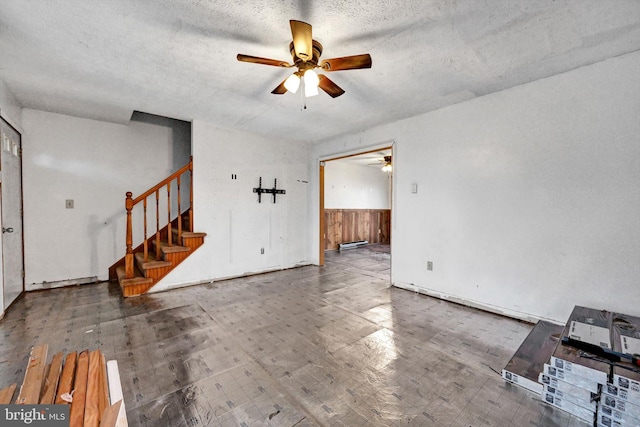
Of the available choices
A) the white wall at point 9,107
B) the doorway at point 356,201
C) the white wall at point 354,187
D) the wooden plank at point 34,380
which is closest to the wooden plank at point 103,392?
the wooden plank at point 34,380

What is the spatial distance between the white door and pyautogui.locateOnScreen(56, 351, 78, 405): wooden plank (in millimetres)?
2436

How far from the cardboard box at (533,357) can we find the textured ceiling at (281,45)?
2597mm

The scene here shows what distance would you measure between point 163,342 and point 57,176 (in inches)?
141

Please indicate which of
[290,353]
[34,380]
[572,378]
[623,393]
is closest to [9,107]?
[34,380]

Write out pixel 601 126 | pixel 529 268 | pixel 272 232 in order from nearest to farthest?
pixel 601 126
pixel 529 268
pixel 272 232

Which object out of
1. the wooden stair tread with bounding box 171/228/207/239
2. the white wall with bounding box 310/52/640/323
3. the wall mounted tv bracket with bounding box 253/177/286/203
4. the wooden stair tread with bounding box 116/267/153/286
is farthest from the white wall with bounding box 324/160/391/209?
the wooden stair tread with bounding box 116/267/153/286

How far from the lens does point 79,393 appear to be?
1.35 m

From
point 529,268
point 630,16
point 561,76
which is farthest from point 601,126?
point 529,268

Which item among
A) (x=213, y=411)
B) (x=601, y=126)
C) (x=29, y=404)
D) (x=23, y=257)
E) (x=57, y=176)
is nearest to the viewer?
(x=29, y=404)

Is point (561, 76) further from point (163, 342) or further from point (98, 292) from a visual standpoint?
point (98, 292)

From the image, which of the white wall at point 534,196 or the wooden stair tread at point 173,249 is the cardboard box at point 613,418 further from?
the wooden stair tread at point 173,249

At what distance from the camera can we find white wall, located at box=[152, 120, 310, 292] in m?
4.41

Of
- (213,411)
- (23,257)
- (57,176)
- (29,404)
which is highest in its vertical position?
(57,176)

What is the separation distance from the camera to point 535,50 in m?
2.36
